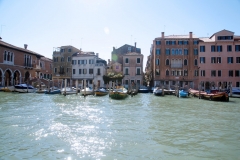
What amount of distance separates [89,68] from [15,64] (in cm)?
1299

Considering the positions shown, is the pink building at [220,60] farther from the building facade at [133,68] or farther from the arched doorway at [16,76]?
the arched doorway at [16,76]

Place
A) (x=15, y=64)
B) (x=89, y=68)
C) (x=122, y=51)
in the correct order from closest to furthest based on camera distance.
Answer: (x=15, y=64) < (x=89, y=68) < (x=122, y=51)

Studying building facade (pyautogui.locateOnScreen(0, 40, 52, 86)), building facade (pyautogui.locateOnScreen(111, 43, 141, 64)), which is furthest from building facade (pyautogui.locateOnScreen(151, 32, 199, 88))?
building facade (pyautogui.locateOnScreen(0, 40, 52, 86))

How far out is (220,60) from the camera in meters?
34.5

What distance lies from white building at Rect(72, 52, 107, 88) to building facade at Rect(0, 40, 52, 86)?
7367 mm

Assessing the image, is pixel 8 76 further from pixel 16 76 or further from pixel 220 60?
pixel 220 60

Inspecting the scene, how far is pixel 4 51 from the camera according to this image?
28484 millimetres

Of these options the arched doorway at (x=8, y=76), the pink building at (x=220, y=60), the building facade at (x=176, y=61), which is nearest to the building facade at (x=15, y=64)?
the arched doorway at (x=8, y=76)

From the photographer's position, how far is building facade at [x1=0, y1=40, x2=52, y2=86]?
92.9 ft

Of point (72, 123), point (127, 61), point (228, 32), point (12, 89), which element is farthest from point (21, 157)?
point (228, 32)

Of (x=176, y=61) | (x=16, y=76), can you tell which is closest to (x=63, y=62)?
(x=16, y=76)

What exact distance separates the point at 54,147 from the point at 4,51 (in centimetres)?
2767

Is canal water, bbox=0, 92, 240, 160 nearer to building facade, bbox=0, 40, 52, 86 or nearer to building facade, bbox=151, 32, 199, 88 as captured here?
building facade, bbox=0, 40, 52, 86

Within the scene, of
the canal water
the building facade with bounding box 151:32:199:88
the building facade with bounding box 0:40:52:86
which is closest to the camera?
the canal water
